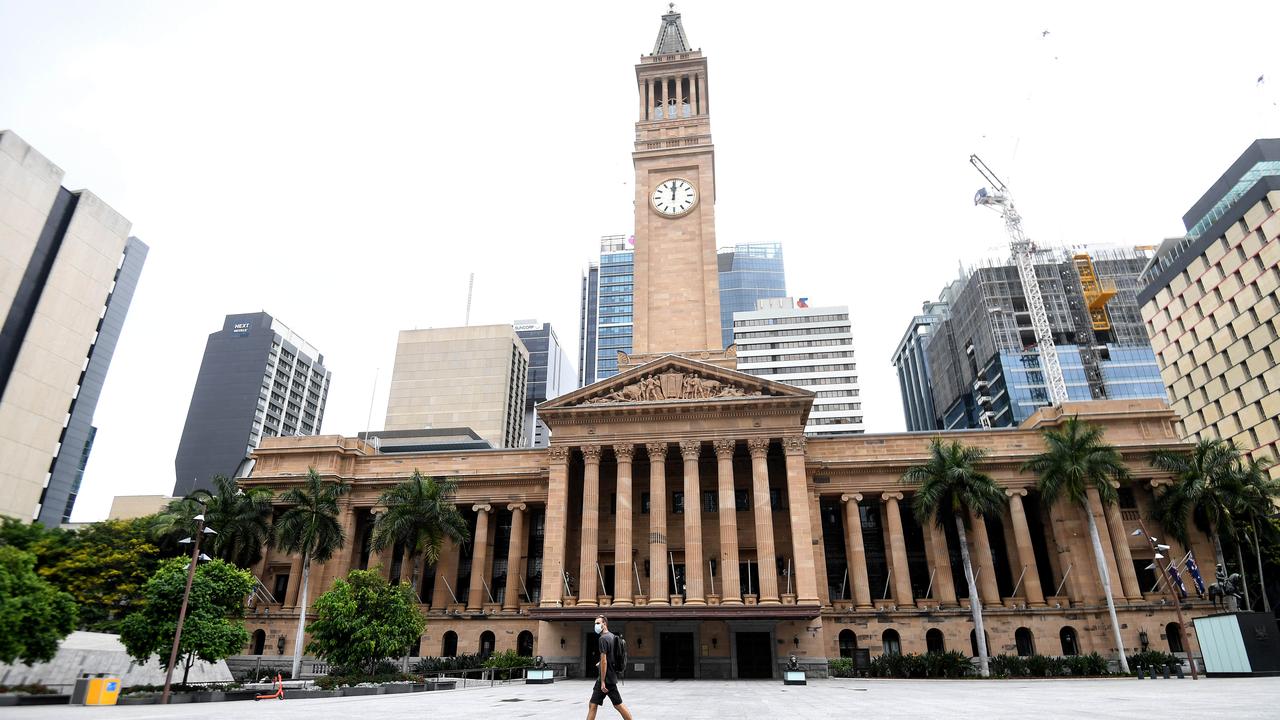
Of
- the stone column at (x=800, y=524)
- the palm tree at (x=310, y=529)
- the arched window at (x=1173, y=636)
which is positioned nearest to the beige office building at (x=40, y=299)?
the palm tree at (x=310, y=529)

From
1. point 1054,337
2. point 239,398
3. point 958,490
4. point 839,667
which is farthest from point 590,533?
point 239,398

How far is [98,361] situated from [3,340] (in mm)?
36123

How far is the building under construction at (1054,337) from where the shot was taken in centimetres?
12206

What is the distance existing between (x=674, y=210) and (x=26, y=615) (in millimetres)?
53749

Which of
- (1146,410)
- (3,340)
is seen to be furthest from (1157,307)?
(3,340)

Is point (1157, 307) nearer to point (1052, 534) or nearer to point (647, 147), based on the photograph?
point (1052, 534)

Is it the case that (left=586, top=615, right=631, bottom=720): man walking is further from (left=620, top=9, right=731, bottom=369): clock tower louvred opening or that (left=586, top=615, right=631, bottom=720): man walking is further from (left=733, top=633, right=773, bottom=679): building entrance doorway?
(left=620, top=9, right=731, bottom=369): clock tower louvred opening

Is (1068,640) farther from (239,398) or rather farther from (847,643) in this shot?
(239,398)

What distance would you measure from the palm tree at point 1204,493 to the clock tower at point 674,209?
34.3 m

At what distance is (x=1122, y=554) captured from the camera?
51156 mm

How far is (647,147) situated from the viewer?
70750mm

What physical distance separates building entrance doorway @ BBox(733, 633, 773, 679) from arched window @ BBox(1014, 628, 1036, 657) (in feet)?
59.0

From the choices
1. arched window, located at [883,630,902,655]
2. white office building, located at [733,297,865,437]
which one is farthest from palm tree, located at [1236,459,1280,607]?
white office building, located at [733,297,865,437]

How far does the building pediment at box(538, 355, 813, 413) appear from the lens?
53.0 metres
